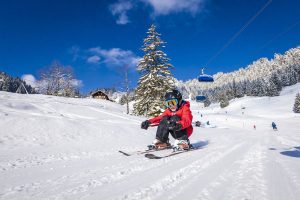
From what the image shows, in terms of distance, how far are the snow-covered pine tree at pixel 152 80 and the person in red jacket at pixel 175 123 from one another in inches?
709

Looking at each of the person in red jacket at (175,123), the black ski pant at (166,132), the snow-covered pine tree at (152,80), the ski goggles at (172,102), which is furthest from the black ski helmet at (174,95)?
the snow-covered pine tree at (152,80)

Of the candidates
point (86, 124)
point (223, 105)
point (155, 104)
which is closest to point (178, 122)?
point (86, 124)

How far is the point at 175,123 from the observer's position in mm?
6734

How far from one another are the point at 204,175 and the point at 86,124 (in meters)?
8.58

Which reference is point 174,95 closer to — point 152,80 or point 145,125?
point 145,125

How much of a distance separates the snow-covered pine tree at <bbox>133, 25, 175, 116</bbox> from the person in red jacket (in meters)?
18.0

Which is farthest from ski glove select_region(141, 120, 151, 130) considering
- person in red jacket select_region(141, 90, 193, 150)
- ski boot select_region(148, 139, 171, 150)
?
ski boot select_region(148, 139, 171, 150)

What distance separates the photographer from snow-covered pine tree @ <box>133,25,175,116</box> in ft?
87.9

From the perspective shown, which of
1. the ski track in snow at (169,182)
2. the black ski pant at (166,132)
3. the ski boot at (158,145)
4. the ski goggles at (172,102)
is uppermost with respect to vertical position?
the ski goggles at (172,102)

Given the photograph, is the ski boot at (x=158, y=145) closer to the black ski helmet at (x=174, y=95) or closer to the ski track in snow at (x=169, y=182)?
the black ski helmet at (x=174, y=95)

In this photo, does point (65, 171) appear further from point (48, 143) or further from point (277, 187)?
point (48, 143)

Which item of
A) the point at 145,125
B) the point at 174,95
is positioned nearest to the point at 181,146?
the point at 145,125

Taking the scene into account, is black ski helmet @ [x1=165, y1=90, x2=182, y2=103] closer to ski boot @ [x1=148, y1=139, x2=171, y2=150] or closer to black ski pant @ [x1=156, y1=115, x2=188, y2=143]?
black ski pant @ [x1=156, y1=115, x2=188, y2=143]

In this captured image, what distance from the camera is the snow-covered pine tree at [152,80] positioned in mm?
26781
